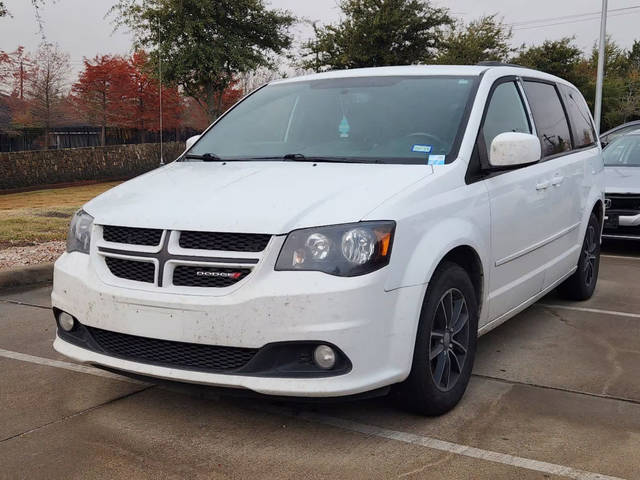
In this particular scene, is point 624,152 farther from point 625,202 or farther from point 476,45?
point 476,45

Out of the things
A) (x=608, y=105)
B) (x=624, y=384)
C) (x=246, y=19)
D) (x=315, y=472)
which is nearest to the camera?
(x=315, y=472)

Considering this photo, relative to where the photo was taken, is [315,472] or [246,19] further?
[246,19]

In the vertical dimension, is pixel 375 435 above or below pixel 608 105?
below

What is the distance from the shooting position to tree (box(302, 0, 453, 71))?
1176 inches

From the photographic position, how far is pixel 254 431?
3.59 metres

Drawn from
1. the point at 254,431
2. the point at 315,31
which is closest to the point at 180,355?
the point at 254,431

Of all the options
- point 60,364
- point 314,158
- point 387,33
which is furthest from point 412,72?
point 387,33

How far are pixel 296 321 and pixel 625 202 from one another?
6860 millimetres

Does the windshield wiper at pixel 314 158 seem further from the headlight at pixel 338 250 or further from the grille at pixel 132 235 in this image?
the grille at pixel 132 235

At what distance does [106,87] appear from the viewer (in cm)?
3709

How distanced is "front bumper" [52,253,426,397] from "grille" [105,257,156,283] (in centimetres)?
8

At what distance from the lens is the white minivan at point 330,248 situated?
320 centimetres

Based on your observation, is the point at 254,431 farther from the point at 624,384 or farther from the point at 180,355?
the point at 624,384

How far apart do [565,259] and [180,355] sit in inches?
A: 129
